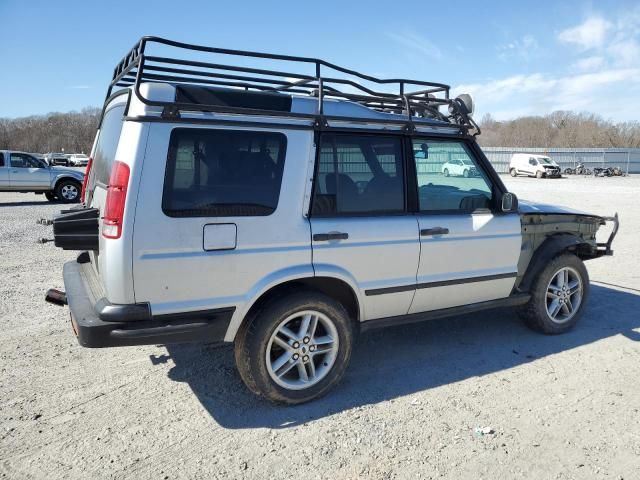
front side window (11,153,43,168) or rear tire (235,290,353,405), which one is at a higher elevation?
front side window (11,153,43,168)

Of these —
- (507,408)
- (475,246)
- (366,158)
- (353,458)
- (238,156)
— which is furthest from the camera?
(475,246)

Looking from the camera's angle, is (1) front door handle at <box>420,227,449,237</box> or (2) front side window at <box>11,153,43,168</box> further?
(2) front side window at <box>11,153,43,168</box>

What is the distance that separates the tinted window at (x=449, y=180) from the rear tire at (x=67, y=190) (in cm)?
1692

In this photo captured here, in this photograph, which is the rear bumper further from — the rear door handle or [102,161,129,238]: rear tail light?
the rear door handle

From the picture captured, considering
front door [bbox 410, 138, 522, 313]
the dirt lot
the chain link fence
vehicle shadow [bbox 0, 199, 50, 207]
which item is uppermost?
the chain link fence

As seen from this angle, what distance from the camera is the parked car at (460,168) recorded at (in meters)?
4.03

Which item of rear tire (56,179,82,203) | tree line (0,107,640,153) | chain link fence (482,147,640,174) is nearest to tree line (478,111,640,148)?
tree line (0,107,640,153)

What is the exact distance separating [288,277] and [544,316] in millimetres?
2731

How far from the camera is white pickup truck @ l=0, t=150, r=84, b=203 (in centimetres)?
1700

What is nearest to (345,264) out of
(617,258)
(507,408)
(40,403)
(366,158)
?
(366,158)

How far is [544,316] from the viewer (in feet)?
14.9

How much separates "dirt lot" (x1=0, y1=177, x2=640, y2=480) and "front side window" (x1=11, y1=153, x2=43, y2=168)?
48.1ft

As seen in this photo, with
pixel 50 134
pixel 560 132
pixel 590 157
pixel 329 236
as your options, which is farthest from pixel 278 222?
pixel 50 134

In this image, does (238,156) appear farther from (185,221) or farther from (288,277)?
(288,277)
